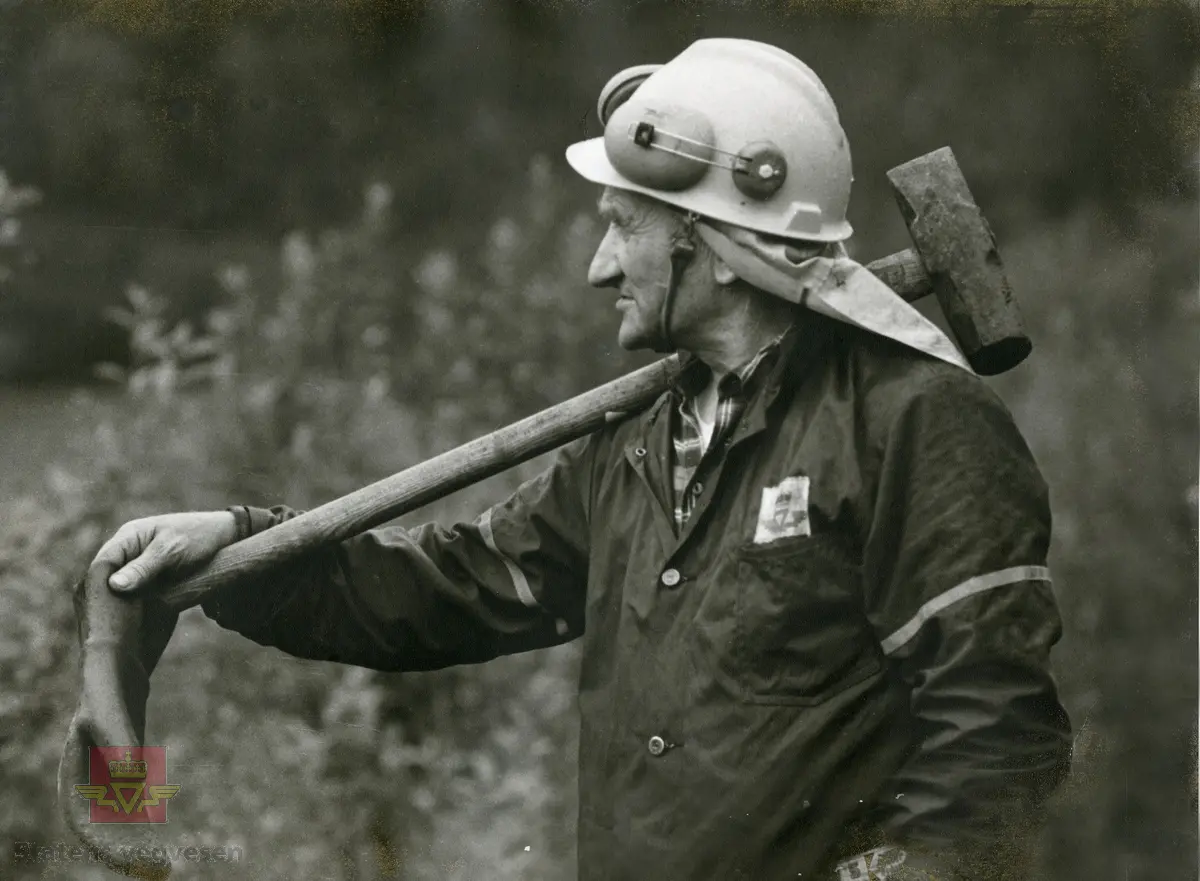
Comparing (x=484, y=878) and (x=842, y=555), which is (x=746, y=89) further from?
(x=484, y=878)

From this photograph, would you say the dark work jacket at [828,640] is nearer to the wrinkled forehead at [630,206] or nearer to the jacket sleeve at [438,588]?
the jacket sleeve at [438,588]

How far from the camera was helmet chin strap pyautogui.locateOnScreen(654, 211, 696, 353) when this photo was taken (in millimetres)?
2986

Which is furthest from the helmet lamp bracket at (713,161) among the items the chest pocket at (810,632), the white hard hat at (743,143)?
the chest pocket at (810,632)

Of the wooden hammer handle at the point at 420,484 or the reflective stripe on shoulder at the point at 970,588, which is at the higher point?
the wooden hammer handle at the point at 420,484

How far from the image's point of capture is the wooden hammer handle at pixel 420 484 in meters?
3.18

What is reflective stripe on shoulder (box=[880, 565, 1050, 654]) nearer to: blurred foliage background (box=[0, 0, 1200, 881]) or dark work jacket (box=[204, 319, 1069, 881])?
dark work jacket (box=[204, 319, 1069, 881])

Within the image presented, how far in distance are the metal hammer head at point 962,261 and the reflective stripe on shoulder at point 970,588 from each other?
1.59ft

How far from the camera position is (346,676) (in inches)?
167

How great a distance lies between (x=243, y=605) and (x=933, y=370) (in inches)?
62.6

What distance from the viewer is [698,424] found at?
10.1 ft

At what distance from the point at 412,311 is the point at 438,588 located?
4.78 ft

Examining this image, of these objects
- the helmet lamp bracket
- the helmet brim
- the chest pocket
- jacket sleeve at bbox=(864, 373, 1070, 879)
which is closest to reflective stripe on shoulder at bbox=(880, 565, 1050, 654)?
jacket sleeve at bbox=(864, 373, 1070, 879)

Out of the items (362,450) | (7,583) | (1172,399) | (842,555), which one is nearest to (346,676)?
(362,450)

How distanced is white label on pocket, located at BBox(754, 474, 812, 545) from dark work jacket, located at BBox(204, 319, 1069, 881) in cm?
1
